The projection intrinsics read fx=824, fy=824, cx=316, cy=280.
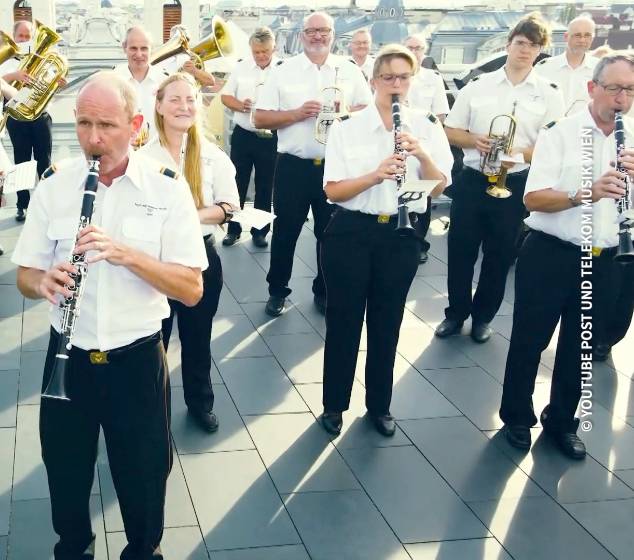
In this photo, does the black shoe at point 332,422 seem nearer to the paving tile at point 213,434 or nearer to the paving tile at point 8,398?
the paving tile at point 213,434

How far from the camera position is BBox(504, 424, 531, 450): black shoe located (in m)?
4.15

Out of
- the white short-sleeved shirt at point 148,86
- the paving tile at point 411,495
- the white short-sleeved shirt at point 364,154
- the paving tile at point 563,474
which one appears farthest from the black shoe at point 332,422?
the white short-sleeved shirt at point 148,86

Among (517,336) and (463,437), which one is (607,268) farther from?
(463,437)

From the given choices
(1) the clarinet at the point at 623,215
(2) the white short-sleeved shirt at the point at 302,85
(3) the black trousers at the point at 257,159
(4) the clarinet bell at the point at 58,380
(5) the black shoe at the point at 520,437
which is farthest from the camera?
(3) the black trousers at the point at 257,159

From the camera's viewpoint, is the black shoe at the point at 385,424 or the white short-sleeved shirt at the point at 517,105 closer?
the black shoe at the point at 385,424

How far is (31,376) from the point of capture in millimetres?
4695

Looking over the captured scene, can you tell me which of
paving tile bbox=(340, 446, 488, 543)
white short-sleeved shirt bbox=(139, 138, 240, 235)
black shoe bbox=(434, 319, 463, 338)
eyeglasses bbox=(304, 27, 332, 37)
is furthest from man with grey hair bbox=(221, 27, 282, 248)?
paving tile bbox=(340, 446, 488, 543)

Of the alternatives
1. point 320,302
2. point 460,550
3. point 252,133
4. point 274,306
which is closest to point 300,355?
point 274,306

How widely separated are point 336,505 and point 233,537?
50 cm

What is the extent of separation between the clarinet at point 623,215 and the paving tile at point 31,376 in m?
3.03

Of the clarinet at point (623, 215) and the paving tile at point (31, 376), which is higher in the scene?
the clarinet at point (623, 215)

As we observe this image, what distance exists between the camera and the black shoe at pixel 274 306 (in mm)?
5770

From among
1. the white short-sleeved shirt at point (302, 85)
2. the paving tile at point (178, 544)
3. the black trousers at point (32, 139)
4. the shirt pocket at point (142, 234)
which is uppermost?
the white short-sleeved shirt at point (302, 85)

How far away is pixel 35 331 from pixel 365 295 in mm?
2405
